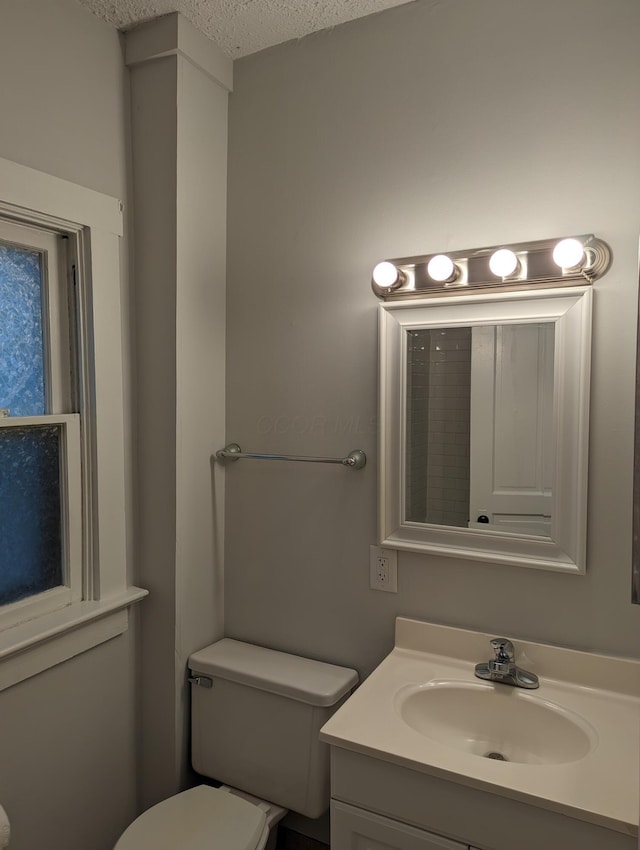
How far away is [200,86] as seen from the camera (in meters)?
1.77

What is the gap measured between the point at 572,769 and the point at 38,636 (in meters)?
1.19

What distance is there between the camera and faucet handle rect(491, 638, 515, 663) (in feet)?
4.88

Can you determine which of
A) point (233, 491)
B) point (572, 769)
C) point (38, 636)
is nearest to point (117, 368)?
point (233, 491)

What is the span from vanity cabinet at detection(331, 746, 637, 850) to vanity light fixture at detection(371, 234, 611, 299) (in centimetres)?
107

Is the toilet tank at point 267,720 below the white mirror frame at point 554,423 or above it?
below

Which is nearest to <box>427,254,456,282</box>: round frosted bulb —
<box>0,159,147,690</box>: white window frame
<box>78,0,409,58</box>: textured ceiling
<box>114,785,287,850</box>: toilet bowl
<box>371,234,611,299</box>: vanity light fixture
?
<box>371,234,611,299</box>: vanity light fixture

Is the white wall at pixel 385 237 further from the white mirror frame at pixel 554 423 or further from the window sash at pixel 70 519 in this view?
the window sash at pixel 70 519

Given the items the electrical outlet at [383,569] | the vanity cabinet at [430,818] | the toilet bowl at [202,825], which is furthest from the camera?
the electrical outlet at [383,569]

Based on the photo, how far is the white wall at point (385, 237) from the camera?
1.40 metres

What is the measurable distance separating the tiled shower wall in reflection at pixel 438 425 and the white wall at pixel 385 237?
0.13 m

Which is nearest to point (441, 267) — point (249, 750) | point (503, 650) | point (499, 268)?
point (499, 268)

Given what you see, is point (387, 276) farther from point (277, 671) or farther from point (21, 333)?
point (277, 671)

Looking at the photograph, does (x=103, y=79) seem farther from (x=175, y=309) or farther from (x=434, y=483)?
(x=434, y=483)

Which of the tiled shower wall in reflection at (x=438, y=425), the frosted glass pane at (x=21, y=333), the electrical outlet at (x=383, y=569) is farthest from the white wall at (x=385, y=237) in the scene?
the frosted glass pane at (x=21, y=333)
